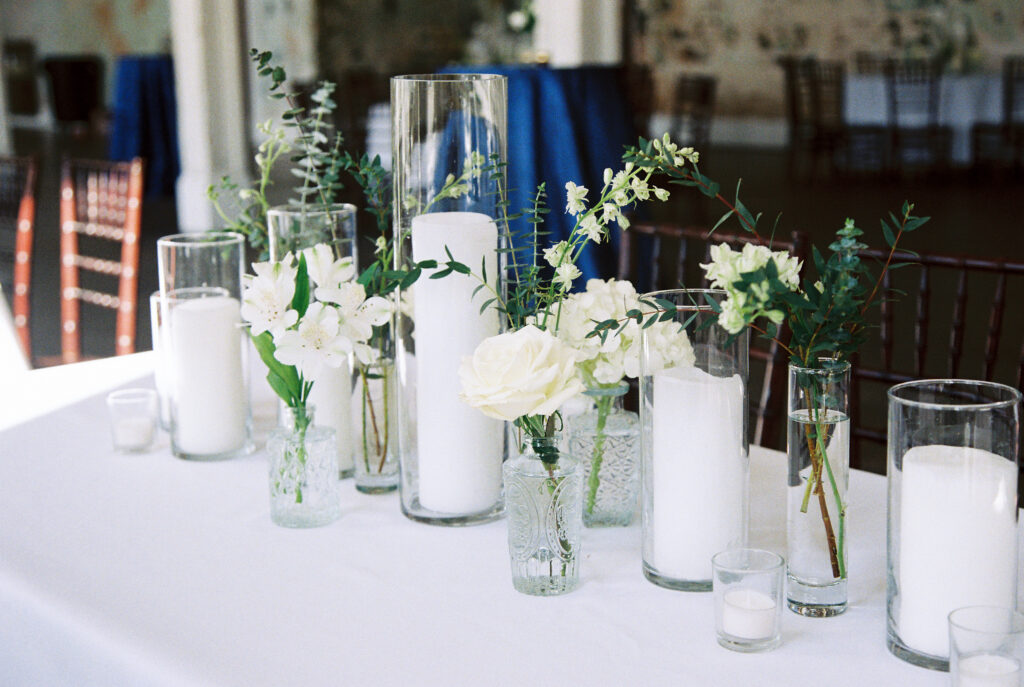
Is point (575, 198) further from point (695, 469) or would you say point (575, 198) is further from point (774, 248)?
point (774, 248)

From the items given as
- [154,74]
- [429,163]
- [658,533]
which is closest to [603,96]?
[429,163]

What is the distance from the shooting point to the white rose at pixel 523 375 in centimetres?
96

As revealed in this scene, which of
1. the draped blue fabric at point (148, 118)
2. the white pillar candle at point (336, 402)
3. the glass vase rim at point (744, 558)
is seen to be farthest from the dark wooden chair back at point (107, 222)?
the draped blue fabric at point (148, 118)

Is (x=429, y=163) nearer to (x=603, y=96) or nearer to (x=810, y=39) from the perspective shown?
(x=603, y=96)

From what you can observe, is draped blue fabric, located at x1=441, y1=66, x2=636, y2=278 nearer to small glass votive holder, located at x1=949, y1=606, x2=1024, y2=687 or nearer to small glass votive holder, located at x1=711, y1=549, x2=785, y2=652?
small glass votive holder, located at x1=711, y1=549, x2=785, y2=652

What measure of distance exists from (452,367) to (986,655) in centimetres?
56

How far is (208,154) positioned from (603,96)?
4.43 meters

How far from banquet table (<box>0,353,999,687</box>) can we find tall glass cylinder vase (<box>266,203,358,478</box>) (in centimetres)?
7

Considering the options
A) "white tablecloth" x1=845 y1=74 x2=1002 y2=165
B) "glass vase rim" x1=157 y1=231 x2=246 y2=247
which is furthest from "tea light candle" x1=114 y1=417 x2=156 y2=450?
"white tablecloth" x1=845 y1=74 x2=1002 y2=165

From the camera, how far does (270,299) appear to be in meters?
1.14

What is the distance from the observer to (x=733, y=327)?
34.6 inches

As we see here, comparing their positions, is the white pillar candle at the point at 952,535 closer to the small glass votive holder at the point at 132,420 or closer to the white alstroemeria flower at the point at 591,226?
the white alstroemeria flower at the point at 591,226

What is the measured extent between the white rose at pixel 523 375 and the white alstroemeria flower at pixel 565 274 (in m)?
0.08

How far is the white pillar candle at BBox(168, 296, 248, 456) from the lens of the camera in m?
1.38
